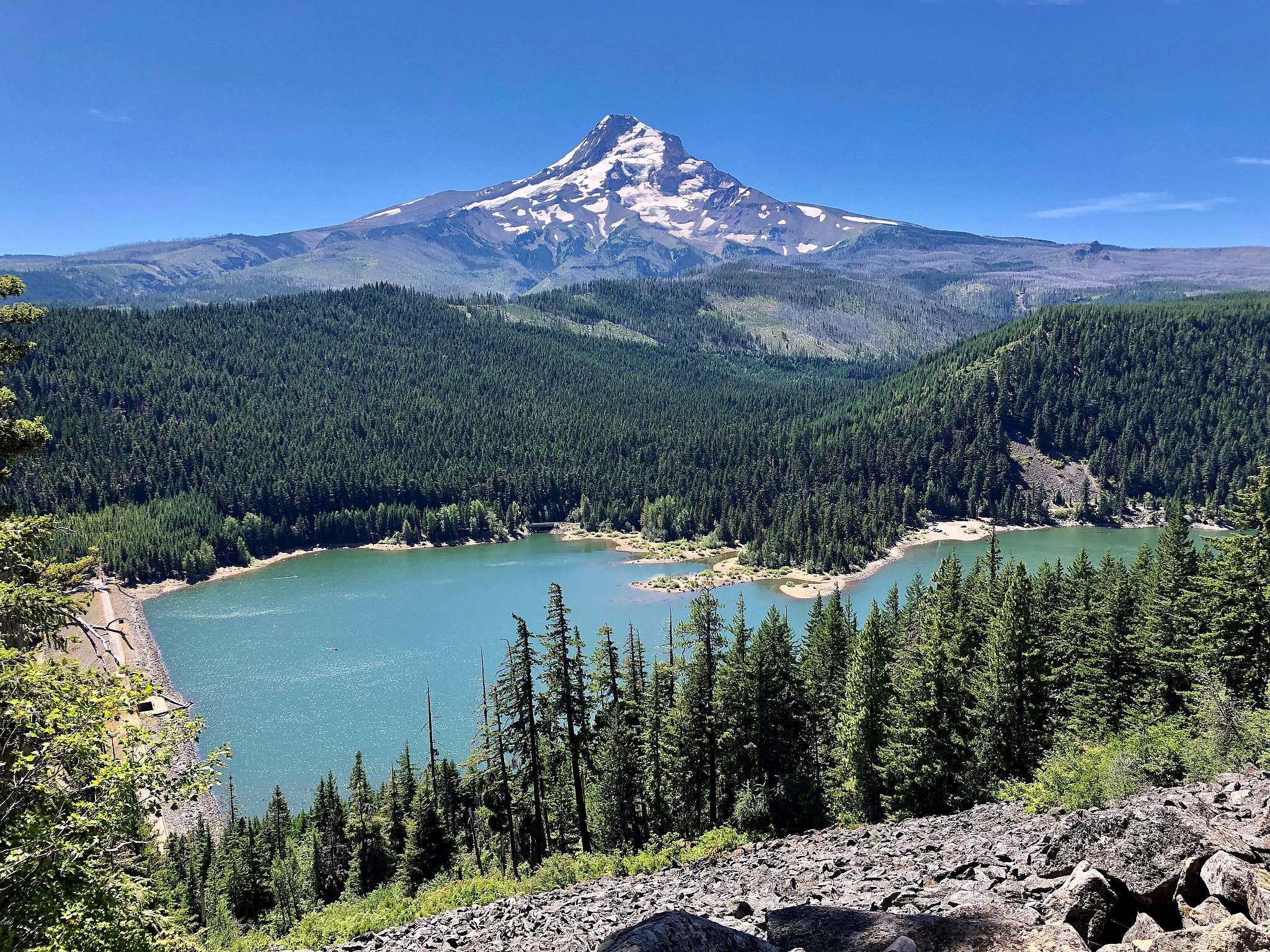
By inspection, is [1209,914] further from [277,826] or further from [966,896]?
[277,826]

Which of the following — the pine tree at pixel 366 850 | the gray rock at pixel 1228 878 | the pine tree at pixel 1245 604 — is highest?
the gray rock at pixel 1228 878

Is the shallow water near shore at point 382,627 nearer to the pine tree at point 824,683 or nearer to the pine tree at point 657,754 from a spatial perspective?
the pine tree at point 657,754

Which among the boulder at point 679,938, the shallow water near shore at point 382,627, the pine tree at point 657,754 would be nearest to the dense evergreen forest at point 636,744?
the pine tree at point 657,754

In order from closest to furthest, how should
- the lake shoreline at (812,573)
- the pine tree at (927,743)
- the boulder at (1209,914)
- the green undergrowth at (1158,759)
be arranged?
1. the boulder at (1209,914)
2. the green undergrowth at (1158,759)
3. the pine tree at (927,743)
4. the lake shoreline at (812,573)

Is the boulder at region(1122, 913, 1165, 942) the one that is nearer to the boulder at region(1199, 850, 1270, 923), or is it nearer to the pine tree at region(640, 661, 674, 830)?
the boulder at region(1199, 850, 1270, 923)

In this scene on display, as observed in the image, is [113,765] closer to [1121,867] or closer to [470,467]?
[1121,867]

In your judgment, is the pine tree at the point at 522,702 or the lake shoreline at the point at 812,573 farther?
the lake shoreline at the point at 812,573

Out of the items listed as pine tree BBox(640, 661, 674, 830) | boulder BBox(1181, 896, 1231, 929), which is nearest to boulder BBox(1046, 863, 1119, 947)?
boulder BBox(1181, 896, 1231, 929)
